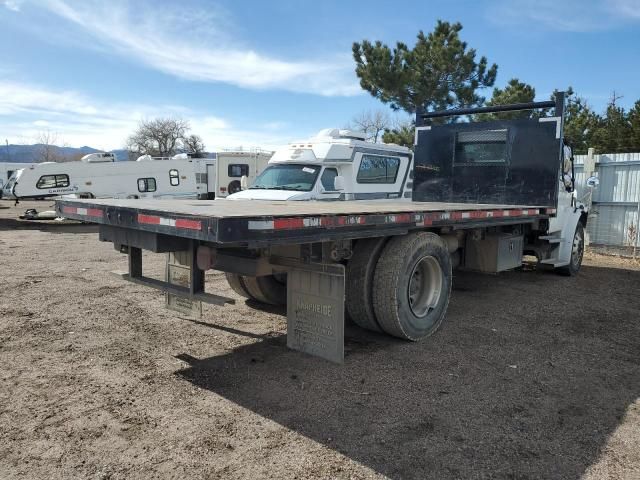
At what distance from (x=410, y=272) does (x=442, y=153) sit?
4.23 meters

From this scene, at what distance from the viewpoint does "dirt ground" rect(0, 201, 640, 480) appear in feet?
10.1

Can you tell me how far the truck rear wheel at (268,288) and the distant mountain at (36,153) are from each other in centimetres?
6453

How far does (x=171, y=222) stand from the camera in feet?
11.5

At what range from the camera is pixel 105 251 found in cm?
1192

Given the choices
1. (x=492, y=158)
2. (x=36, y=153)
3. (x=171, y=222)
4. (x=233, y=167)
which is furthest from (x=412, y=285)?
(x=36, y=153)

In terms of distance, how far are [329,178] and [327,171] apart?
150mm

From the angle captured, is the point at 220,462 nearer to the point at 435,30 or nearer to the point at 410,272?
the point at 410,272

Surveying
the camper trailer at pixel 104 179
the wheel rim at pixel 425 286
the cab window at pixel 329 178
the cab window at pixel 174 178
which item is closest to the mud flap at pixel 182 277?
the wheel rim at pixel 425 286

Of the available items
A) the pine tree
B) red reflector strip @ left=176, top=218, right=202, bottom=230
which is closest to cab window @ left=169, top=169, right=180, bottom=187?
the pine tree

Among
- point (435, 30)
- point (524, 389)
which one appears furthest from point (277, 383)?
point (435, 30)

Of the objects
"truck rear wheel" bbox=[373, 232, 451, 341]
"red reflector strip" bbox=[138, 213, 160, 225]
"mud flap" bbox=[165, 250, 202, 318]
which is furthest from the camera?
"truck rear wheel" bbox=[373, 232, 451, 341]

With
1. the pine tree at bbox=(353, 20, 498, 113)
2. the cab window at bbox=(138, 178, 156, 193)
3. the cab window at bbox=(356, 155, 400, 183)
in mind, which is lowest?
the cab window at bbox=(138, 178, 156, 193)

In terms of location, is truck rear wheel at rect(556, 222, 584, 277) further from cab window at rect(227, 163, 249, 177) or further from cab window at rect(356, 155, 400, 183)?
cab window at rect(227, 163, 249, 177)

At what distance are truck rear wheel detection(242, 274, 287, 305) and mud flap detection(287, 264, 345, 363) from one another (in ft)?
4.94
